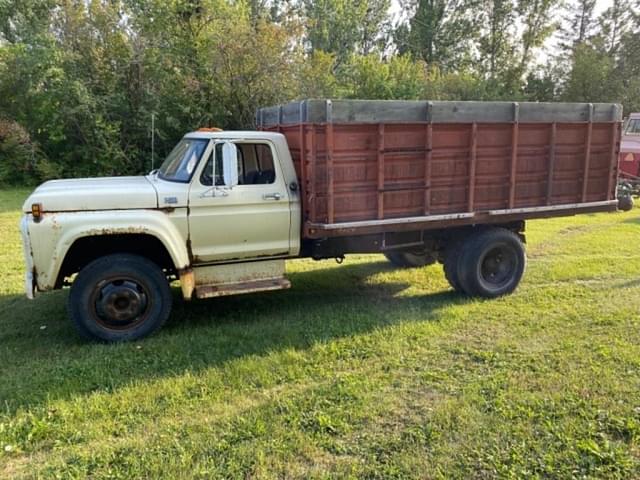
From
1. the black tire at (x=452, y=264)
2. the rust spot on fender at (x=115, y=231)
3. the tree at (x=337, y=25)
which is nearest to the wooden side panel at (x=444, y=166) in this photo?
the black tire at (x=452, y=264)

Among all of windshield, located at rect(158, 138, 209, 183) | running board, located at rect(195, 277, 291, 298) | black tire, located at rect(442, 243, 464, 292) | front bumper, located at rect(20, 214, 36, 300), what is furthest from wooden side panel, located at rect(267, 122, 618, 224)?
front bumper, located at rect(20, 214, 36, 300)

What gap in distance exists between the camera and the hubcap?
4934mm

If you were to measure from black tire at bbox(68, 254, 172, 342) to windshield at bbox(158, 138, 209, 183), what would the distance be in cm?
90

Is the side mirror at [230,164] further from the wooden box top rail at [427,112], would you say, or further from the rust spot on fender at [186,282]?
the rust spot on fender at [186,282]

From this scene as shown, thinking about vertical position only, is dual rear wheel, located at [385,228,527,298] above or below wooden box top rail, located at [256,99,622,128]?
below

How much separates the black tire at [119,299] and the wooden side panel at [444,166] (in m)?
1.69

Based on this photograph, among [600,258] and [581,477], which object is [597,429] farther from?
[600,258]

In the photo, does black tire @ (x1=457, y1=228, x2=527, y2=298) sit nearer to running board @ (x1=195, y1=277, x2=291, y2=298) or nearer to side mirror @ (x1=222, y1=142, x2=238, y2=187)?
running board @ (x1=195, y1=277, x2=291, y2=298)

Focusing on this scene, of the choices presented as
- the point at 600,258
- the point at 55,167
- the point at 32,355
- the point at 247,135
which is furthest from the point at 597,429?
the point at 55,167

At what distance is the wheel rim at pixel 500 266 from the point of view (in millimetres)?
6535

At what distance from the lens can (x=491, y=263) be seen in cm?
657

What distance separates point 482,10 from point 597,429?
37.7 m

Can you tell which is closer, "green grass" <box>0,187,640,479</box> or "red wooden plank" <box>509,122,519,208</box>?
"green grass" <box>0,187,640,479</box>

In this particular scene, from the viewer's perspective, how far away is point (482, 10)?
35969 mm
